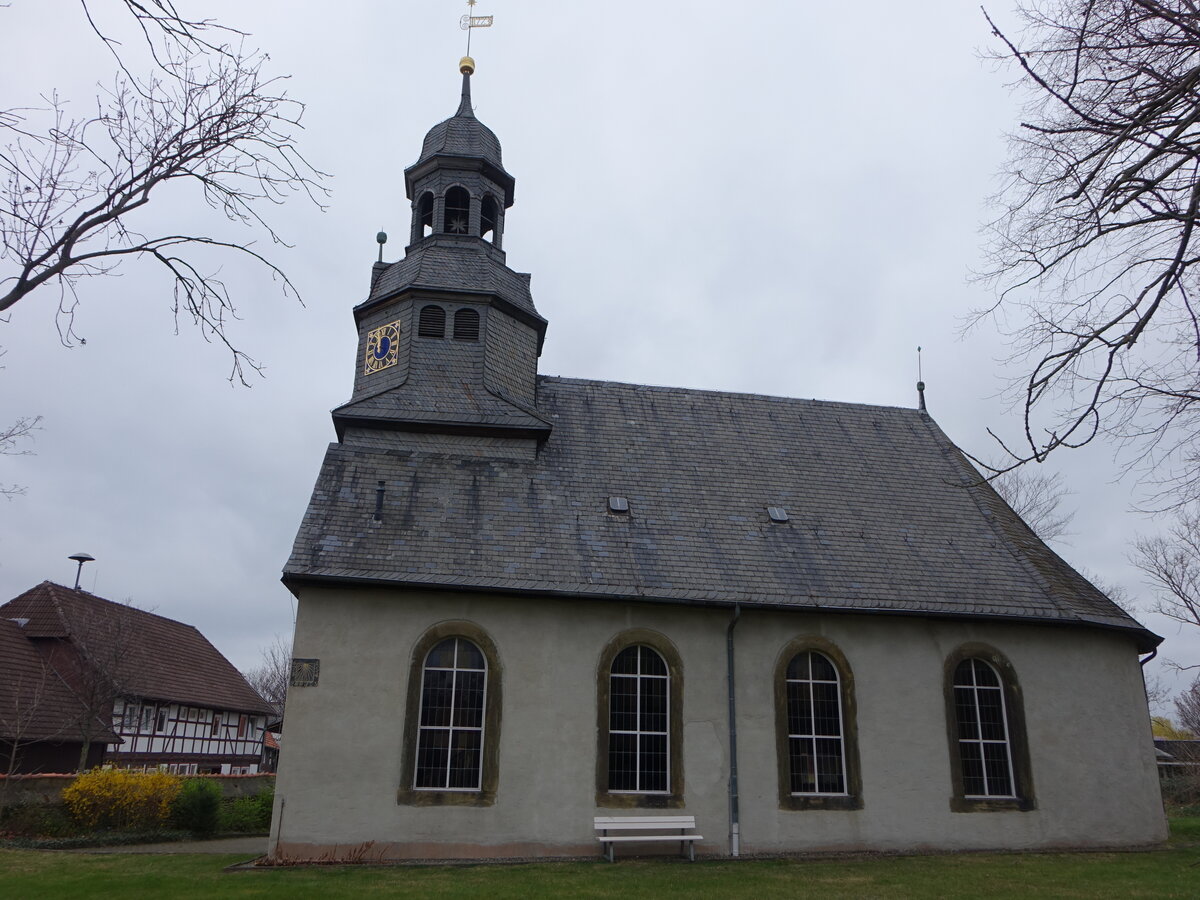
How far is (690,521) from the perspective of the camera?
17.6 metres

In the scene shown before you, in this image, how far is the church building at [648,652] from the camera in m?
14.6

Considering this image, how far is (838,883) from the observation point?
12398mm

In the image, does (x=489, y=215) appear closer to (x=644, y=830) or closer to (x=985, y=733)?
(x=644, y=830)

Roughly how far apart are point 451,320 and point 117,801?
11.7 meters

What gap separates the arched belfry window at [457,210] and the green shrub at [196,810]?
13.4m

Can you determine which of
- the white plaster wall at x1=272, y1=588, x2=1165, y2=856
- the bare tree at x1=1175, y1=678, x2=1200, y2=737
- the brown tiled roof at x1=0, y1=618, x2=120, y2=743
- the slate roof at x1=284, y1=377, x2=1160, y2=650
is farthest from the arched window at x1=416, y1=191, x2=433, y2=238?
the bare tree at x1=1175, y1=678, x2=1200, y2=737

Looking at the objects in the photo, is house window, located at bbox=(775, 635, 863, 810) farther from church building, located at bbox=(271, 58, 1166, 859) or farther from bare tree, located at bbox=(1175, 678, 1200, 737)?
bare tree, located at bbox=(1175, 678, 1200, 737)

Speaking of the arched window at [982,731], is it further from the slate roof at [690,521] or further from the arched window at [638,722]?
the arched window at [638,722]

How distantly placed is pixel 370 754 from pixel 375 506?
4.35 m

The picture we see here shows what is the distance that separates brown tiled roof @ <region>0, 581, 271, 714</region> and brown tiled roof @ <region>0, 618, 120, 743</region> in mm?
988

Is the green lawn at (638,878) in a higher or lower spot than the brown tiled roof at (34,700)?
lower

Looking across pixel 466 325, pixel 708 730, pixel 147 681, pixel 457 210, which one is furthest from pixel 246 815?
pixel 457 210

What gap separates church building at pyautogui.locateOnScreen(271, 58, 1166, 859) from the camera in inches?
576

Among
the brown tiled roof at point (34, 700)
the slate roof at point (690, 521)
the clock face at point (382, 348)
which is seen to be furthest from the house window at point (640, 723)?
Result: the brown tiled roof at point (34, 700)
